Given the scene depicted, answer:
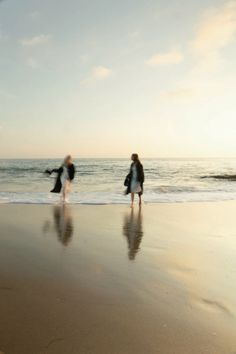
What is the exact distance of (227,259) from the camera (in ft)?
18.6

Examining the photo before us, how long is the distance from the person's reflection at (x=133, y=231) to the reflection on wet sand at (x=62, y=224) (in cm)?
115

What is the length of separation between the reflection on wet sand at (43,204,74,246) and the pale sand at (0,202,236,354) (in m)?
0.04

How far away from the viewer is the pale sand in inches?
117

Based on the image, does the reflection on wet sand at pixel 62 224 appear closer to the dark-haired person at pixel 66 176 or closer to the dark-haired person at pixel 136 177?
the dark-haired person at pixel 66 176

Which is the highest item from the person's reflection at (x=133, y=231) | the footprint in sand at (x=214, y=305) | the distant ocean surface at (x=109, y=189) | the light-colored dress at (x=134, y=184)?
the light-colored dress at (x=134, y=184)

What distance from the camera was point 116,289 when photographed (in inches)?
165

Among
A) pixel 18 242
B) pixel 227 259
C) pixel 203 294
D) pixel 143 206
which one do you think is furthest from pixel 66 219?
pixel 203 294

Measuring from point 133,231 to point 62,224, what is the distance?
5.75 feet

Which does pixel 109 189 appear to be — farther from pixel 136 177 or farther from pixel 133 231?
pixel 133 231

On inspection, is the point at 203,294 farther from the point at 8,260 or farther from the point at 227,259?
the point at 8,260

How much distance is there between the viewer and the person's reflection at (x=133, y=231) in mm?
6195

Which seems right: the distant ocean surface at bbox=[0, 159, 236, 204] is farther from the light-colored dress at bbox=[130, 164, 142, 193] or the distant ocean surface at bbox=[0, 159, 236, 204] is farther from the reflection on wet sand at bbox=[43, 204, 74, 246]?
the reflection on wet sand at bbox=[43, 204, 74, 246]

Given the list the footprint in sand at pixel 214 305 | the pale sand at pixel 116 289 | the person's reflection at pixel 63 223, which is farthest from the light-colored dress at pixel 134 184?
the footprint in sand at pixel 214 305

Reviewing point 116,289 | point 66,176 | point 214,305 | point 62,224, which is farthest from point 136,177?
point 214,305
